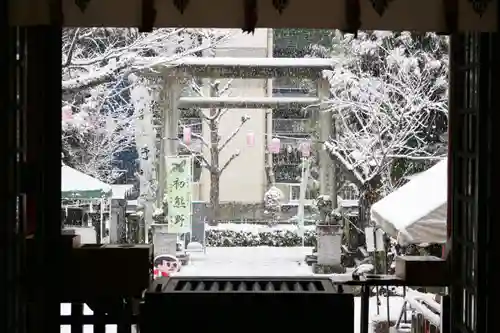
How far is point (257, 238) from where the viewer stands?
8.36 m

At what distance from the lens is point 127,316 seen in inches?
101

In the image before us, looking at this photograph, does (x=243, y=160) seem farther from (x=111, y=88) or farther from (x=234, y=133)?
(x=111, y=88)

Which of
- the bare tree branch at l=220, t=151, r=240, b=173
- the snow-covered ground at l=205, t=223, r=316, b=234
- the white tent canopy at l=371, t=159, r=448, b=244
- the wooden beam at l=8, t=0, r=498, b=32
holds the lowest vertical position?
the snow-covered ground at l=205, t=223, r=316, b=234

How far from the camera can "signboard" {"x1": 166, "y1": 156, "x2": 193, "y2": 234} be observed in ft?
23.8

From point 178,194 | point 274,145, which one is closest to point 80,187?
point 178,194

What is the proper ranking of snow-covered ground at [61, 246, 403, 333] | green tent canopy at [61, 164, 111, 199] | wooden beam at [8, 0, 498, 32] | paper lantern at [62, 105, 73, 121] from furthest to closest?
paper lantern at [62, 105, 73, 121] → snow-covered ground at [61, 246, 403, 333] → green tent canopy at [61, 164, 111, 199] → wooden beam at [8, 0, 498, 32]

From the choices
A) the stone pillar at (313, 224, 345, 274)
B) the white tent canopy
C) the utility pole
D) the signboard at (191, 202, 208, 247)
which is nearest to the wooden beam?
the white tent canopy

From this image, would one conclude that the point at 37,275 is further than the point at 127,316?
No

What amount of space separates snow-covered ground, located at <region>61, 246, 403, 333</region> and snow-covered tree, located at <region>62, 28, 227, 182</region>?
176 centimetres

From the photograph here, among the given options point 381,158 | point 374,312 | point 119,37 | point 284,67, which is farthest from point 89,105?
point 374,312

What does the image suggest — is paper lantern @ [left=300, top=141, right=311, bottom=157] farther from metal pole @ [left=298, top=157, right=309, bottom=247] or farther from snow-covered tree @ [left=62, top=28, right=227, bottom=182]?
snow-covered tree @ [left=62, top=28, right=227, bottom=182]

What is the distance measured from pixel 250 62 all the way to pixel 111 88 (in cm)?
198

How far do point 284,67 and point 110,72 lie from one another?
2006 mm

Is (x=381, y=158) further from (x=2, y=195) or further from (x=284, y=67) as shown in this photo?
(x=2, y=195)
